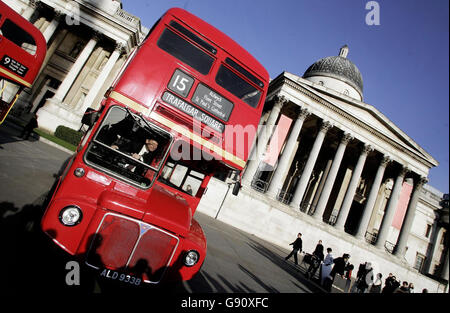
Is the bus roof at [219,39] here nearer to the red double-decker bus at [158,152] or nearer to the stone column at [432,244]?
the red double-decker bus at [158,152]

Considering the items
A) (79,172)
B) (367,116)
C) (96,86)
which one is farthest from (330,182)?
(96,86)

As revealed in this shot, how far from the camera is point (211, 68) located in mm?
4297

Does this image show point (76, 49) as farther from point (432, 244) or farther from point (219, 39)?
point (432, 244)

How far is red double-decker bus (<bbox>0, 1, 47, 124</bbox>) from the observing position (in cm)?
739

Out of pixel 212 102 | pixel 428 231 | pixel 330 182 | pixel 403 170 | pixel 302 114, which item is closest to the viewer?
pixel 212 102

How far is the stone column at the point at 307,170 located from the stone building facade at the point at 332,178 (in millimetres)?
76

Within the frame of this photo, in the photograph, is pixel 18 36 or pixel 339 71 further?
pixel 339 71

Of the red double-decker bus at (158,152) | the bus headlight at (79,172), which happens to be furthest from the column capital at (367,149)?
the bus headlight at (79,172)

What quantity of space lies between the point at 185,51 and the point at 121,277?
377cm

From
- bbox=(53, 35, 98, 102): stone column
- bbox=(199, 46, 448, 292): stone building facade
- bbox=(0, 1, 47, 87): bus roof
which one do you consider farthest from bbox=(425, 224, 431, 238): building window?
bbox=(53, 35, 98, 102): stone column

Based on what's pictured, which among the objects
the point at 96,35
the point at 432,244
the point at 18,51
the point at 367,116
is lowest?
the point at 18,51

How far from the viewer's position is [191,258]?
331 cm
